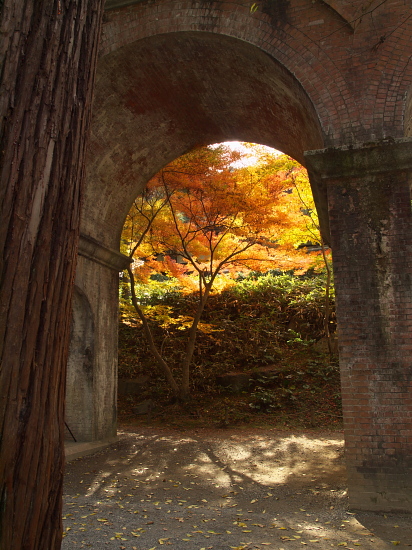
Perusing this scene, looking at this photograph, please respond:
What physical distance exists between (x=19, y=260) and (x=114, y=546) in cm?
337

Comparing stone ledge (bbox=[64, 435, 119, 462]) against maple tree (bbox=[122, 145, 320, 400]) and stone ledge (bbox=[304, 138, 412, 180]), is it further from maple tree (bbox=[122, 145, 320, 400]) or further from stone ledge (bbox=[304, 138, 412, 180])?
stone ledge (bbox=[304, 138, 412, 180])

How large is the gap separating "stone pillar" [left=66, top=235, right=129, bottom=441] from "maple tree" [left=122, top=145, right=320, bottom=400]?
2.02 meters

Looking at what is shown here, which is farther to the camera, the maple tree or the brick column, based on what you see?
the maple tree

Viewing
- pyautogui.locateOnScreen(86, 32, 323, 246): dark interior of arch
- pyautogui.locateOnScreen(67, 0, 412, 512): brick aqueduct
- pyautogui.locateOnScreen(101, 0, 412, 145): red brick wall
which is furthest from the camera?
pyautogui.locateOnScreen(86, 32, 323, 246): dark interior of arch

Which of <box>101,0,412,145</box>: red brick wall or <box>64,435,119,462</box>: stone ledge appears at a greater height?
<box>101,0,412,145</box>: red brick wall

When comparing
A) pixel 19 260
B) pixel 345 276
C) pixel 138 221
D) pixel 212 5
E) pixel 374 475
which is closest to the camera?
pixel 19 260

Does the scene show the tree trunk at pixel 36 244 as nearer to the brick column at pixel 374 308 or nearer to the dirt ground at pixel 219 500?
the dirt ground at pixel 219 500

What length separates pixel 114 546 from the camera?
4082mm

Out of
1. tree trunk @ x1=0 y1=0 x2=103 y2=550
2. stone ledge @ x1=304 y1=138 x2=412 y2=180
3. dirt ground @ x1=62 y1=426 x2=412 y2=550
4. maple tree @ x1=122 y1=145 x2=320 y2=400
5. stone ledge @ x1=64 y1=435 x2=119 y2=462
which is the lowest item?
dirt ground @ x1=62 y1=426 x2=412 y2=550

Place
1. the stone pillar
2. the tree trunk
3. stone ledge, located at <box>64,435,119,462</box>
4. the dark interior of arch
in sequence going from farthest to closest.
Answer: the stone pillar → stone ledge, located at <box>64,435,119,462</box> → the dark interior of arch → the tree trunk

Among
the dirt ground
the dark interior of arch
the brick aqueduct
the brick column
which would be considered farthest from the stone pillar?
the brick column

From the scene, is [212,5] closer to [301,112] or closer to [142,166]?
[301,112]

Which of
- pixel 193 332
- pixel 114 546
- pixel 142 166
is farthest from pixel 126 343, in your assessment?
pixel 114 546

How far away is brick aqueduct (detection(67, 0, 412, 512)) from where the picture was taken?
209 inches
